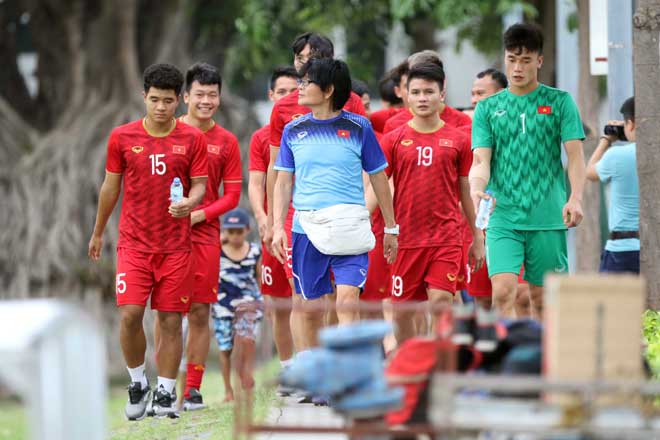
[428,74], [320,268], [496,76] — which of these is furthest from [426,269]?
[496,76]

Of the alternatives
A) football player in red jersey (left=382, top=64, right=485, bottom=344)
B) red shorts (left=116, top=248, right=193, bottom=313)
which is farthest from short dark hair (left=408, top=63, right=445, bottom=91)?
red shorts (left=116, top=248, right=193, bottom=313)

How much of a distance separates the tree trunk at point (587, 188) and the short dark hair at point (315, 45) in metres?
5.65

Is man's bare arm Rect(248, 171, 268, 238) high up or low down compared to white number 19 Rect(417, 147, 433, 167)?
down

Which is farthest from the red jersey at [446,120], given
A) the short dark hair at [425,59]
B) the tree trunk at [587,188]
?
the tree trunk at [587,188]

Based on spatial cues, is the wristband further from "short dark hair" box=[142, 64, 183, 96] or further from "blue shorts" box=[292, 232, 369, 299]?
"short dark hair" box=[142, 64, 183, 96]

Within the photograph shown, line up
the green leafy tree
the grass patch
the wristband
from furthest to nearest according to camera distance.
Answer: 1. the green leafy tree
2. the wristband
3. the grass patch

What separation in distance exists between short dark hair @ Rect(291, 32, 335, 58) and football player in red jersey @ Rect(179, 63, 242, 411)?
0.98m

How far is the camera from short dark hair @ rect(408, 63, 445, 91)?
10.4 meters

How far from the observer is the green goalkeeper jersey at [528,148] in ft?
31.3

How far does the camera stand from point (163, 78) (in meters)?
10.3

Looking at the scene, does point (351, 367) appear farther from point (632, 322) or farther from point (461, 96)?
point (461, 96)

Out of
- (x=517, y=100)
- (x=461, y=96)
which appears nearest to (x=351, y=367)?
(x=517, y=100)

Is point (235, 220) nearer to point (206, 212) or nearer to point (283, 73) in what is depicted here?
point (283, 73)

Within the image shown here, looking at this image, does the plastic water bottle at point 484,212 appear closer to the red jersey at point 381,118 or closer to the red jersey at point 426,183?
the red jersey at point 426,183
